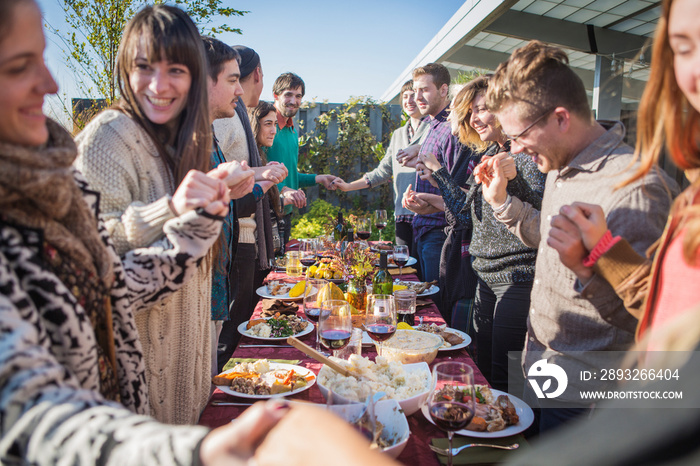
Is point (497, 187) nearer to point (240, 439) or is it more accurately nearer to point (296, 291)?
point (296, 291)

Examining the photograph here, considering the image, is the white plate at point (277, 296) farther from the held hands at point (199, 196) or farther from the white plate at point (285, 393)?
the held hands at point (199, 196)

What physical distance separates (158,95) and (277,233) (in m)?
3.15

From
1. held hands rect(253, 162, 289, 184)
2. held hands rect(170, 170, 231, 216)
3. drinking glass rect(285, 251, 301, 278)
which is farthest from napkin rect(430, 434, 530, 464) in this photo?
drinking glass rect(285, 251, 301, 278)

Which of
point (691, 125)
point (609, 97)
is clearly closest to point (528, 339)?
point (691, 125)

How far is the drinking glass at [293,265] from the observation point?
3396mm

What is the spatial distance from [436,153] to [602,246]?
277 cm

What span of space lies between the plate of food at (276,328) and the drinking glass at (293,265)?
114 centimetres

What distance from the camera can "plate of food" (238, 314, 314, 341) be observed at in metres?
2.07

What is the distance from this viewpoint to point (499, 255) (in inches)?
99.7

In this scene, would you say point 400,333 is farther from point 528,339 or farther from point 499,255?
point 499,255

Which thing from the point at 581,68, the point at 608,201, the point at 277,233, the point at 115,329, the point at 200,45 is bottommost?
the point at 277,233

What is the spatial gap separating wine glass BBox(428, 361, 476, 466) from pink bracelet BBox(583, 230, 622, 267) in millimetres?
495

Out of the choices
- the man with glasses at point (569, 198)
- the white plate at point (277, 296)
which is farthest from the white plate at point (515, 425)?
the white plate at point (277, 296)

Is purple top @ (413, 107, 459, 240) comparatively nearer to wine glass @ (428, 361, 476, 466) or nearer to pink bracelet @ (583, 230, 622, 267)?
pink bracelet @ (583, 230, 622, 267)
